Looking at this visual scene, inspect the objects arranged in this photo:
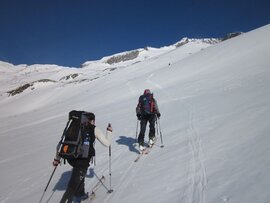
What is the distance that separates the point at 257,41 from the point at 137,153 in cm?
3378

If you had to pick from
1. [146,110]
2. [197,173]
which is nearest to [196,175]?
[197,173]

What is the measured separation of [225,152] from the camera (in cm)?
727

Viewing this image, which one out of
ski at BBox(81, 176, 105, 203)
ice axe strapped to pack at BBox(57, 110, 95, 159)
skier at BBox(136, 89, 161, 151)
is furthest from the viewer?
skier at BBox(136, 89, 161, 151)

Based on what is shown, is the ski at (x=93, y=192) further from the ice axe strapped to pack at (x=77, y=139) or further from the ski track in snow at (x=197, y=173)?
the ski track in snow at (x=197, y=173)

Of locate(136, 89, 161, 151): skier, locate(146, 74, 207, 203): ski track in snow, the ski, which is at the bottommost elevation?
locate(146, 74, 207, 203): ski track in snow

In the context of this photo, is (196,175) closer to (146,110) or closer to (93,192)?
(93,192)

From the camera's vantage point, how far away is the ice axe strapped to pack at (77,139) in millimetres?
5273

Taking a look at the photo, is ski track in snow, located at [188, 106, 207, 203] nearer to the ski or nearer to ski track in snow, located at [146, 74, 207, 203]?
ski track in snow, located at [146, 74, 207, 203]

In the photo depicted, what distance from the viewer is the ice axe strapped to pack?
527 cm

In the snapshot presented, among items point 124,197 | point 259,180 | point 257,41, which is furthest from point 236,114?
point 257,41

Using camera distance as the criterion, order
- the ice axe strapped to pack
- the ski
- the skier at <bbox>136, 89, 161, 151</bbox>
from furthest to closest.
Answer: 1. the skier at <bbox>136, 89, 161, 151</bbox>
2. the ski
3. the ice axe strapped to pack

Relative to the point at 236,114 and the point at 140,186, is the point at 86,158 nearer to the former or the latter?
the point at 140,186

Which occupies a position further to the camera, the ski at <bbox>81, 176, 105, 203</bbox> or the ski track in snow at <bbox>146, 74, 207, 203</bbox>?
the ski at <bbox>81, 176, 105, 203</bbox>

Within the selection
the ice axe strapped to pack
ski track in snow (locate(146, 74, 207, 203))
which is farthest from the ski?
ski track in snow (locate(146, 74, 207, 203))
